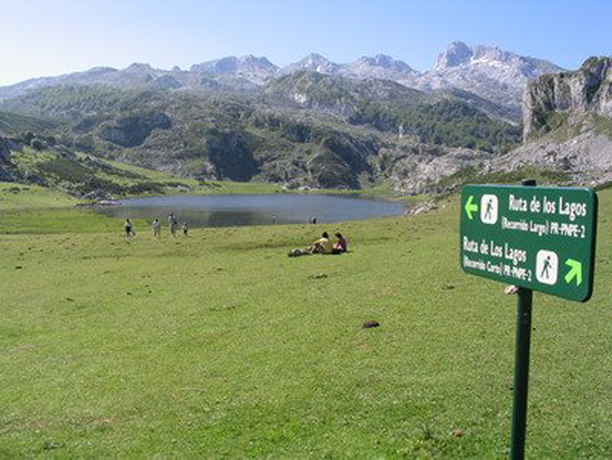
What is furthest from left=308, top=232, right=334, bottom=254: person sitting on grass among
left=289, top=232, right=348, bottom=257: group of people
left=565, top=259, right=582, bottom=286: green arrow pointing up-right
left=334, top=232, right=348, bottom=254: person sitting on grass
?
left=565, top=259, right=582, bottom=286: green arrow pointing up-right

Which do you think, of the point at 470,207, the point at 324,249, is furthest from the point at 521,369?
the point at 324,249

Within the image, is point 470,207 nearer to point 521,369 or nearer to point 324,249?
point 521,369

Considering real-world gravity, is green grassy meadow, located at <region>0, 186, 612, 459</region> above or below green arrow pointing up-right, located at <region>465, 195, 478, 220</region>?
below

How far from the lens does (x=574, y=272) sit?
792 centimetres

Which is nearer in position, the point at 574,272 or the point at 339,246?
the point at 574,272

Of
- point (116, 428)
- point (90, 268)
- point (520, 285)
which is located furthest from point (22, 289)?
point (520, 285)

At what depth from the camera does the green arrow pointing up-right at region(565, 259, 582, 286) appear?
7.86m

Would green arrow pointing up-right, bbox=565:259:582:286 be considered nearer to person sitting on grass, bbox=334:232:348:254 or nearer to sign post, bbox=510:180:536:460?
sign post, bbox=510:180:536:460

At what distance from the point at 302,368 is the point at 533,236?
47.6 ft

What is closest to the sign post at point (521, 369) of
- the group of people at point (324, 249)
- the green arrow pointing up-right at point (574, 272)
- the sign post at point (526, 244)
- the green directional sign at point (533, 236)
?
the sign post at point (526, 244)

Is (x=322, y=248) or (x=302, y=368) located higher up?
(x=322, y=248)

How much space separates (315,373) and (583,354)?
32.1 ft

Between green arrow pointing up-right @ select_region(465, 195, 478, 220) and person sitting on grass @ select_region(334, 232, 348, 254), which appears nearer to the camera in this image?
green arrow pointing up-right @ select_region(465, 195, 478, 220)

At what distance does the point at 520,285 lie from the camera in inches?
350
